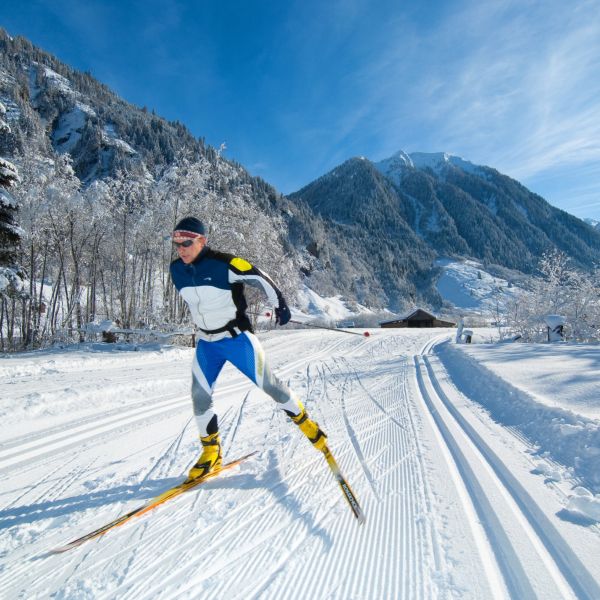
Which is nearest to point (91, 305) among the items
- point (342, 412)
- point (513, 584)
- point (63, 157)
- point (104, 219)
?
point (104, 219)

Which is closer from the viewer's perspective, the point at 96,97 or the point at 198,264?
the point at 198,264

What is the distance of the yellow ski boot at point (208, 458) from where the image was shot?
115 inches

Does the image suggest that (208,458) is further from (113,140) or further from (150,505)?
(113,140)

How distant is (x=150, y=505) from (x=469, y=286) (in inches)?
6344

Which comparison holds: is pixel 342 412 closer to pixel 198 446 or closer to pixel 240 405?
pixel 240 405

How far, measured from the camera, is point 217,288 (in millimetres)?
2941

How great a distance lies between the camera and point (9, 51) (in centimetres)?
10538

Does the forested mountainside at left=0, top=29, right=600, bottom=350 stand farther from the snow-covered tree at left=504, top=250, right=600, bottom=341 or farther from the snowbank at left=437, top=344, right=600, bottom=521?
the snow-covered tree at left=504, top=250, right=600, bottom=341

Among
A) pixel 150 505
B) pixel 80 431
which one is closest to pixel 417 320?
pixel 80 431

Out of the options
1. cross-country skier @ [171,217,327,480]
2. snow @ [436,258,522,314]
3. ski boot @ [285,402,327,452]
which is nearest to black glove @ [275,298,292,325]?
cross-country skier @ [171,217,327,480]

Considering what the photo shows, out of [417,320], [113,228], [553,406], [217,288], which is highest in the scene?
[113,228]

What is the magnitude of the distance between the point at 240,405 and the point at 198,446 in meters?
1.62

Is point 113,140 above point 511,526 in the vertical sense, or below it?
above

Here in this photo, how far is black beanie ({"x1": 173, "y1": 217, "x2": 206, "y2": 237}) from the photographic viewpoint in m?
2.95
